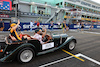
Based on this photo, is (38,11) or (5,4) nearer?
(5,4)

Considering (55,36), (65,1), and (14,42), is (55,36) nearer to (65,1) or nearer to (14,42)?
A: (14,42)

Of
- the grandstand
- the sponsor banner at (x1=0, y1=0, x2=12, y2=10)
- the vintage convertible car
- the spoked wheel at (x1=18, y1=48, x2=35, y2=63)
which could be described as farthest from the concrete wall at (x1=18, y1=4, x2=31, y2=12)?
the spoked wheel at (x1=18, y1=48, x2=35, y2=63)

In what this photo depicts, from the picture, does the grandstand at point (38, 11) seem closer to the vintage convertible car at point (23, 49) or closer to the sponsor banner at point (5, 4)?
the sponsor banner at point (5, 4)

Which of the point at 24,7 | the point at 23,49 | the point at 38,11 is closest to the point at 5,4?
the point at 24,7

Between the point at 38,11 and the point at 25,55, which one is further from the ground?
the point at 38,11

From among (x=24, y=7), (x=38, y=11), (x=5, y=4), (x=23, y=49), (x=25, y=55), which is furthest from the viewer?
(x=38, y=11)

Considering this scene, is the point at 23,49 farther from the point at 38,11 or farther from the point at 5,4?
the point at 38,11

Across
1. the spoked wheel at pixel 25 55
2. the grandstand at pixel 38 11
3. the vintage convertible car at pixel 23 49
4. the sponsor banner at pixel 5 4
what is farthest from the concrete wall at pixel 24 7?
the spoked wheel at pixel 25 55

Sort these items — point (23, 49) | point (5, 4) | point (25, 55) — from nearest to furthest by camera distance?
1. point (23, 49)
2. point (25, 55)
3. point (5, 4)

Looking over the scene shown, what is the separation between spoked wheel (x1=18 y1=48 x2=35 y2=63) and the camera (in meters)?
3.01

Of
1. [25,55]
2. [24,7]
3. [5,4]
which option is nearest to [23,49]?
[25,55]

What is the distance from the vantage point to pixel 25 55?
3.13 meters

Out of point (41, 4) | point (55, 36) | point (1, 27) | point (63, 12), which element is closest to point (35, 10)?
point (41, 4)

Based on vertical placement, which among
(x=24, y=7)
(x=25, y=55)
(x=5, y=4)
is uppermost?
(x=24, y=7)
